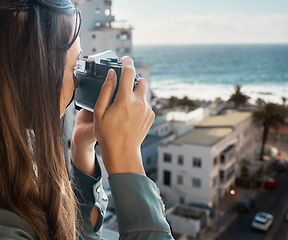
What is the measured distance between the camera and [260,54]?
32.8 m

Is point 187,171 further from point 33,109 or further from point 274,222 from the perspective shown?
point 33,109

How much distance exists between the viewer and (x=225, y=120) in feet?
25.2

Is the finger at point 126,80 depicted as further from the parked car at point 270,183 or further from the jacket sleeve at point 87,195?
the parked car at point 270,183

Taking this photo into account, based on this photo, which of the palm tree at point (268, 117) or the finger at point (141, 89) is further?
the palm tree at point (268, 117)

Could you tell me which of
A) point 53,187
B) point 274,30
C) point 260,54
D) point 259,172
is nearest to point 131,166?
point 53,187

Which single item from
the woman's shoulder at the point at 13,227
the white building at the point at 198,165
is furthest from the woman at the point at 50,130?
the white building at the point at 198,165

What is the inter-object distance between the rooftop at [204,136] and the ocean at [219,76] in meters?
9.49

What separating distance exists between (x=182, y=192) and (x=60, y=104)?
5928mm

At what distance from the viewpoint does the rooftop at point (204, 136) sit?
5887 millimetres

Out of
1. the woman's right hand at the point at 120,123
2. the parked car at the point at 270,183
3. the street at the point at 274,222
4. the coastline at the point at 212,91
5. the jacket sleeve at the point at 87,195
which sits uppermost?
the woman's right hand at the point at 120,123

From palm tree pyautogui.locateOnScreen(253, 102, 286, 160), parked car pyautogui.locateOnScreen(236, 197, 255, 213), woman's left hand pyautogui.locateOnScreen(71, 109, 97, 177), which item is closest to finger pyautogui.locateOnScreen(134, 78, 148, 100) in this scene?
woman's left hand pyautogui.locateOnScreen(71, 109, 97, 177)

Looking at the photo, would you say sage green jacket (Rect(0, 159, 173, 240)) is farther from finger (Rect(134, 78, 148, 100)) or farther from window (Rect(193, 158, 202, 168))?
window (Rect(193, 158, 202, 168))

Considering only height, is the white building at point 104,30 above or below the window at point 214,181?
above

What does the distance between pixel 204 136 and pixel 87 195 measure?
19.4 ft
